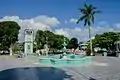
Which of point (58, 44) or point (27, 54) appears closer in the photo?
point (27, 54)

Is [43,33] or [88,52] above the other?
[43,33]

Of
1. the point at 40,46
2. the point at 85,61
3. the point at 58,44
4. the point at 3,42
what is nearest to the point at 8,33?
the point at 3,42

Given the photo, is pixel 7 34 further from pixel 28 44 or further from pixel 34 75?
pixel 34 75

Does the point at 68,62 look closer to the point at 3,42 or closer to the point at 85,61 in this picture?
the point at 85,61

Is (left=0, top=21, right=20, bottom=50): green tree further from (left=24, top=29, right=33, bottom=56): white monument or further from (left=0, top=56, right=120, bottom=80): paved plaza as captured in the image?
(left=0, top=56, right=120, bottom=80): paved plaza

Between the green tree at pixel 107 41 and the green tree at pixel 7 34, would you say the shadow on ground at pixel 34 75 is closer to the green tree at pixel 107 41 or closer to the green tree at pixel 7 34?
the green tree at pixel 7 34

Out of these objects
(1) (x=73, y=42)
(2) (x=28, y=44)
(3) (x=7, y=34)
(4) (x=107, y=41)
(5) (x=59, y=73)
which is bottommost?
(5) (x=59, y=73)

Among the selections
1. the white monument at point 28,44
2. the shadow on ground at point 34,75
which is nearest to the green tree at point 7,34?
the white monument at point 28,44

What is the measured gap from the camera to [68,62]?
25734 millimetres

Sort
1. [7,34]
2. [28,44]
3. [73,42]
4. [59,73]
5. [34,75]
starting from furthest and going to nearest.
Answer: [73,42]
[7,34]
[28,44]
[59,73]
[34,75]

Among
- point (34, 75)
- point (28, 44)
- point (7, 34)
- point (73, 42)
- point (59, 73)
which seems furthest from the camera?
point (73, 42)

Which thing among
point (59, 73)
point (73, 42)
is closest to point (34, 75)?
point (59, 73)

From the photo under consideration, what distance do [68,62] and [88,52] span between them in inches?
1139

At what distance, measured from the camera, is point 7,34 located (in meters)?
67.3
